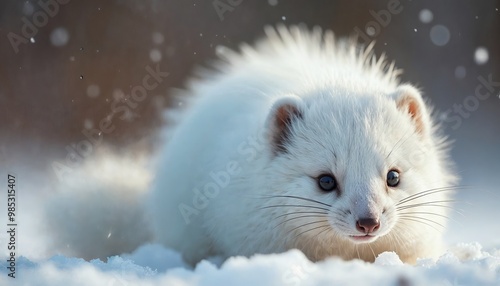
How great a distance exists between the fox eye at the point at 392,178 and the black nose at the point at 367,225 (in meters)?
0.12

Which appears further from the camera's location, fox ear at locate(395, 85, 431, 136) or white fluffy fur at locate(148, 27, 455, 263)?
fox ear at locate(395, 85, 431, 136)

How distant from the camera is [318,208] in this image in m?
1.21

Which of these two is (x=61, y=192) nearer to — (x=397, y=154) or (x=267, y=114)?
(x=267, y=114)
